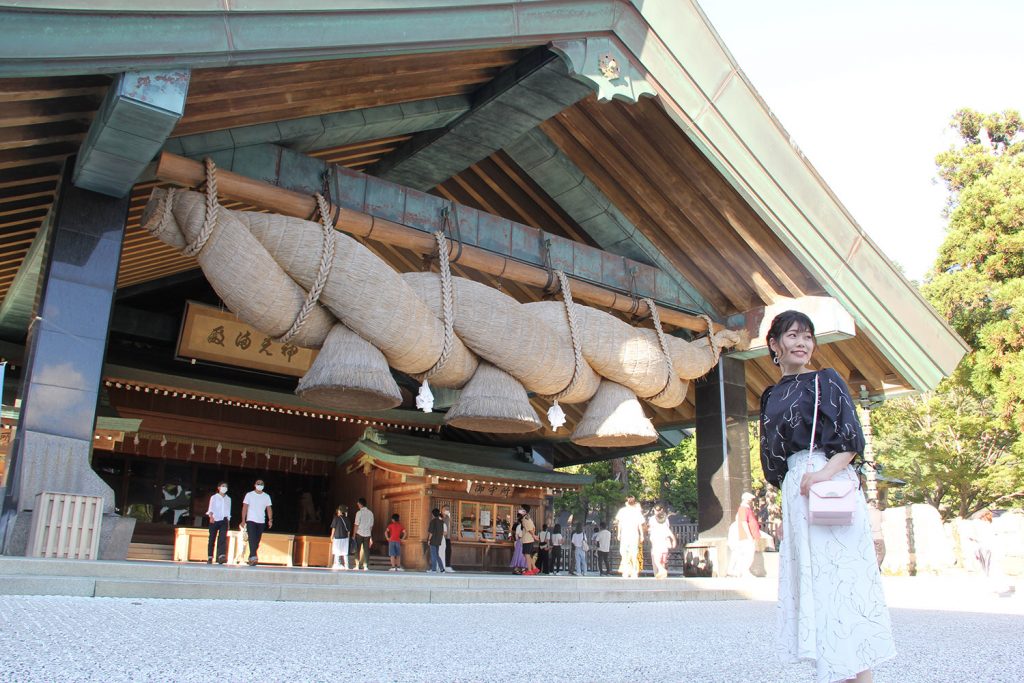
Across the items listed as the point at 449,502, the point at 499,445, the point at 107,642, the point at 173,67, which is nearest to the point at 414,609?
the point at 107,642

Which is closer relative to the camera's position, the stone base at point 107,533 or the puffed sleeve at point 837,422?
the puffed sleeve at point 837,422

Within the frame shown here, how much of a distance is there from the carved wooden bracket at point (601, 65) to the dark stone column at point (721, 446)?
165 inches

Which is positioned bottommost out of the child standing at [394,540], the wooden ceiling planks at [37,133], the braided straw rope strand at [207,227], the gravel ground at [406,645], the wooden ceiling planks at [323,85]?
the gravel ground at [406,645]

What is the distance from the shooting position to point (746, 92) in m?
7.56

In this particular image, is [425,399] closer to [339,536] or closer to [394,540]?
[339,536]

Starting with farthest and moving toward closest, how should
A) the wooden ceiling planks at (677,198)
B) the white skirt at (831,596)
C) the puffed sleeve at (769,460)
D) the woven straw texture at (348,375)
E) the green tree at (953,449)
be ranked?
1. the green tree at (953,449)
2. the wooden ceiling planks at (677,198)
3. the woven straw texture at (348,375)
4. the puffed sleeve at (769,460)
5. the white skirt at (831,596)

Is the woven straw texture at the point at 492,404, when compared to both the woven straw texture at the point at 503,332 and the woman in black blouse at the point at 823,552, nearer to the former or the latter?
the woven straw texture at the point at 503,332

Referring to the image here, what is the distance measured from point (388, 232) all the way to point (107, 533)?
3464 mm

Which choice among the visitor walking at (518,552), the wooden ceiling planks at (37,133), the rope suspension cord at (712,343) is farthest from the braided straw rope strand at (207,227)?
the visitor walking at (518,552)

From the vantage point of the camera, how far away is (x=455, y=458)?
13.4m

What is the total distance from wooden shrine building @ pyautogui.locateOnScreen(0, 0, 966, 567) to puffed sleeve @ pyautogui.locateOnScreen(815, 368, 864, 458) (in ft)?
13.8

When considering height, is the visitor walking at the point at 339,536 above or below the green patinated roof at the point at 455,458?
below

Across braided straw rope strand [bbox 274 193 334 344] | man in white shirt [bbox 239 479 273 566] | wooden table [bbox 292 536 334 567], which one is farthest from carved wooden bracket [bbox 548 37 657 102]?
wooden table [bbox 292 536 334 567]

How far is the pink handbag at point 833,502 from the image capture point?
7.25 ft
